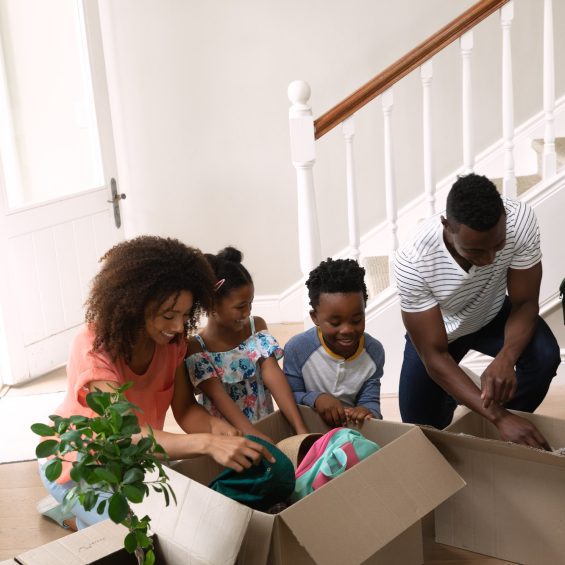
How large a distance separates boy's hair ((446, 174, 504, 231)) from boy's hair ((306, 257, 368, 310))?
34 centimetres

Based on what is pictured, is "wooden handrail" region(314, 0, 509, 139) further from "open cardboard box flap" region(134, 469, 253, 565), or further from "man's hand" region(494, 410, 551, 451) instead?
"open cardboard box flap" region(134, 469, 253, 565)

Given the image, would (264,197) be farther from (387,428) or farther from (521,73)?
(387,428)

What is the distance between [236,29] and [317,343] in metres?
2.59

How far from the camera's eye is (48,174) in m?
4.21

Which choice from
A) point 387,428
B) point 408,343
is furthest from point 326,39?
point 387,428

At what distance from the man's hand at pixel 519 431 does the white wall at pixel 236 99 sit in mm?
2636

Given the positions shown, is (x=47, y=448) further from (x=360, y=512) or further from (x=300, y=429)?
(x=300, y=429)

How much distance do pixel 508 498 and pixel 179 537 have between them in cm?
81

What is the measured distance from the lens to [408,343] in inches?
102

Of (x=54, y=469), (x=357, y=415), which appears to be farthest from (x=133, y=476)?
(x=357, y=415)

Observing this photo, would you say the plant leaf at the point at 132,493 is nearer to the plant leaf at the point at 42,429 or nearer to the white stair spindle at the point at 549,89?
the plant leaf at the point at 42,429

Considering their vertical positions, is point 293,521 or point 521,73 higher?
point 521,73

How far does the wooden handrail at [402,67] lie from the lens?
3232mm

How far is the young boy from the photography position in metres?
2.24
